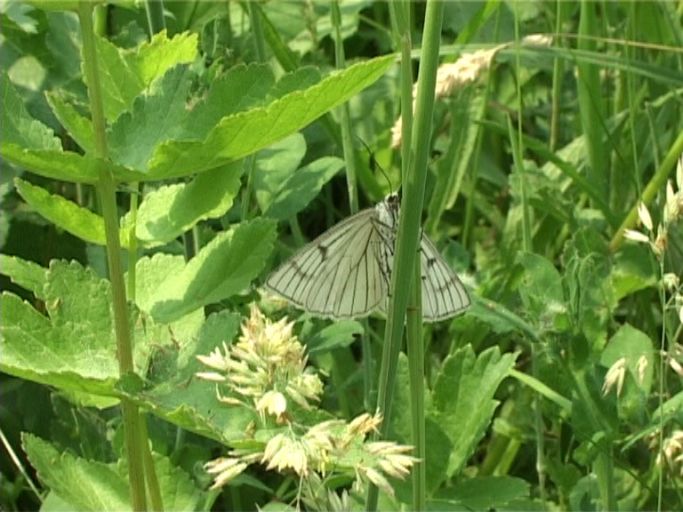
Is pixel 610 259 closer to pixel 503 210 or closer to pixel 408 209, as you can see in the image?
pixel 503 210

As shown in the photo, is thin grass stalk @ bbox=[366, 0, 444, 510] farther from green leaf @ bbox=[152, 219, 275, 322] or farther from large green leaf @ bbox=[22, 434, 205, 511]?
large green leaf @ bbox=[22, 434, 205, 511]

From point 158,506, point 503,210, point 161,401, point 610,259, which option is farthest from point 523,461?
point 161,401

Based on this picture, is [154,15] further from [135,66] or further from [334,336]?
[334,336]

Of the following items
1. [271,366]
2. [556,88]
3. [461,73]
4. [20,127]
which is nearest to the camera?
[271,366]

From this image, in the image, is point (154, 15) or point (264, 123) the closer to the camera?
point (264, 123)

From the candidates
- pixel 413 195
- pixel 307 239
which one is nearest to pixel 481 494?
pixel 413 195

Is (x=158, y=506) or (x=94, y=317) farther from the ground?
(x=94, y=317)

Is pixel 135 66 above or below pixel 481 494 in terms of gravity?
above

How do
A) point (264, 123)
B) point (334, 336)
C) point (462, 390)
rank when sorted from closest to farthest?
1. point (264, 123)
2. point (462, 390)
3. point (334, 336)
